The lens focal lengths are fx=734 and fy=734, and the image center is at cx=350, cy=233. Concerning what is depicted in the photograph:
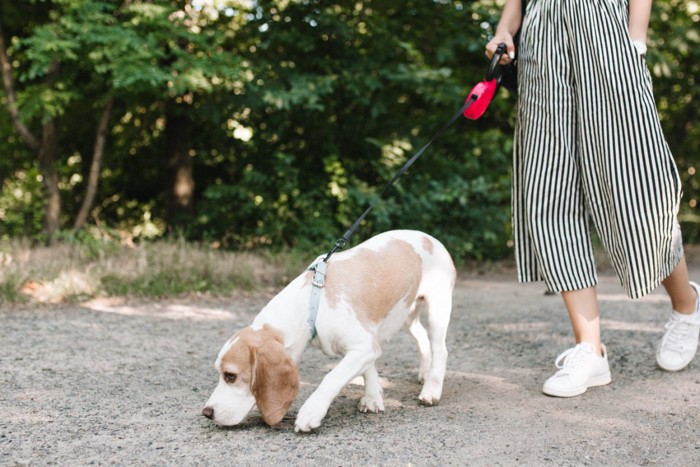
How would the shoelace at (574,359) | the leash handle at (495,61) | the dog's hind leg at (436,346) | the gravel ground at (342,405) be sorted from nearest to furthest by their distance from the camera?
the gravel ground at (342,405)
the dog's hind leg at (436,346)
the shoelace at (574,359)
the leash handle at (495,61)

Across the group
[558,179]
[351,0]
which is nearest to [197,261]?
[351,0]

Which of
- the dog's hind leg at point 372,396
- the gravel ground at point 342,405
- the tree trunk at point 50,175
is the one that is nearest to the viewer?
the gravel ground at point 342,405

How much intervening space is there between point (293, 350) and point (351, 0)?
569cm

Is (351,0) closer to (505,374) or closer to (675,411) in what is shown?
(505,374)

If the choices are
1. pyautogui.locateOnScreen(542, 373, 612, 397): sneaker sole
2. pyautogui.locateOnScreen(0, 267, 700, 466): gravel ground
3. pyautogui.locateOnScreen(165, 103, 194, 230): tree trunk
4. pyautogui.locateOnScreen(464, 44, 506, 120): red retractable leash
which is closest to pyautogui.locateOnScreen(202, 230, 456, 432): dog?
pyautogui.locateOnScreen(0, 267, 700, 466): gravel ground

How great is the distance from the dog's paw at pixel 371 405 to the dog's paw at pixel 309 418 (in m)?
0.39

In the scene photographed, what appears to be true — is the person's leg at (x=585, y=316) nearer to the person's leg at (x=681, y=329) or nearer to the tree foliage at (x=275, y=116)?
the person's leg at (x=681, y=329)

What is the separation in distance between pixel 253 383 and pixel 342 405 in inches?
25.2

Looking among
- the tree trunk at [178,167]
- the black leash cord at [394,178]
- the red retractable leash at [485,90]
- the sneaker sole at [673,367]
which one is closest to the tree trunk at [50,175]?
the tree trunk at [178,167]

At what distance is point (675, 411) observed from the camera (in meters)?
2.98

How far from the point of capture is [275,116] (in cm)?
776

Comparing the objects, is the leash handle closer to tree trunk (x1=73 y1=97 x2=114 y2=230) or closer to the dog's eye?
the dog's eye

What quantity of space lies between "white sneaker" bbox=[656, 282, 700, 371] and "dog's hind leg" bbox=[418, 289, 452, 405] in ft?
3.77

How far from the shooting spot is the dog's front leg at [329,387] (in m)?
2.69
